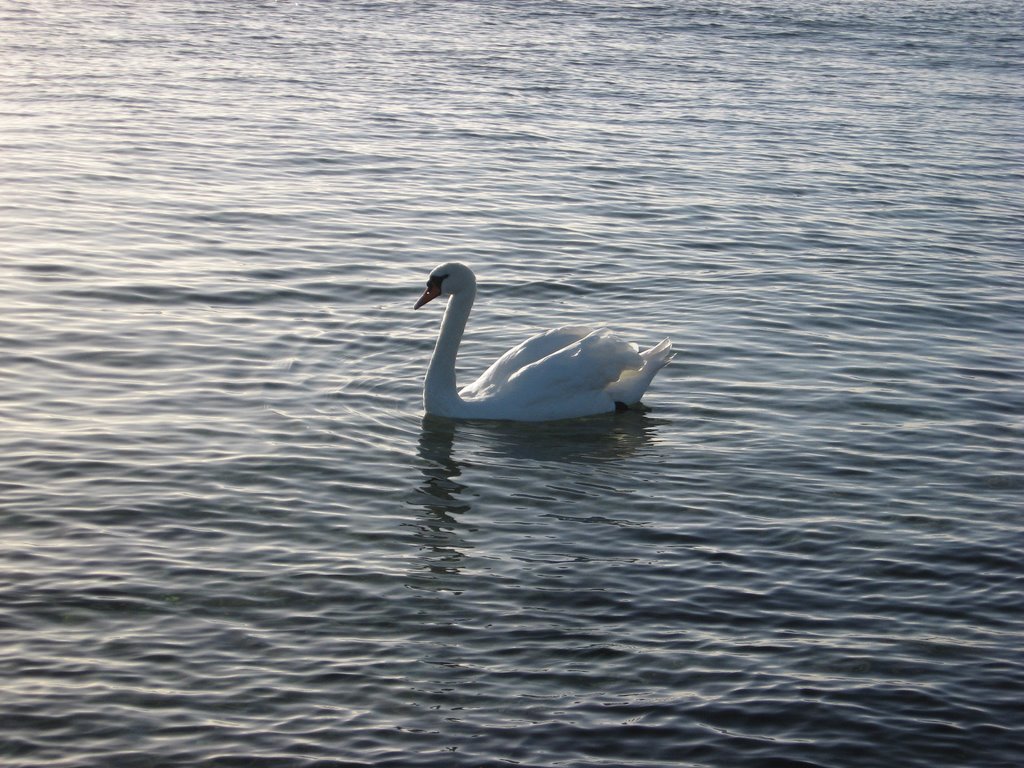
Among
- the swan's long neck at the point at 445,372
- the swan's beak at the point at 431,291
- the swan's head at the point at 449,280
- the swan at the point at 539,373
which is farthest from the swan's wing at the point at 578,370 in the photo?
the swan's beak at the point at 431,291

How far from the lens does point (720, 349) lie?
1450 cm

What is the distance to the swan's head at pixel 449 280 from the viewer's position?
13000mm

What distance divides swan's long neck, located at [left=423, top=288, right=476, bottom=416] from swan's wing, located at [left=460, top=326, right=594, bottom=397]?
31 cm

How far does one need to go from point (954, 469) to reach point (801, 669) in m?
3.84

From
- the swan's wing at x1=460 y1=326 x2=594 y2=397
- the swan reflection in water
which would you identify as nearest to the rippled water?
the swan reflection in water

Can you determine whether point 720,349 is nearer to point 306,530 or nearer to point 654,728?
point 306,530

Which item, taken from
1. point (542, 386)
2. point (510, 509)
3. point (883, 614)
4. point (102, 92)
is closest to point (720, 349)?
point (542, 386)

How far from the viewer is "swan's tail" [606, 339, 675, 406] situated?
42.3 ft

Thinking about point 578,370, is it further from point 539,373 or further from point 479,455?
point 479,455

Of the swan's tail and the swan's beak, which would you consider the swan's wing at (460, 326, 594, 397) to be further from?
the swan's beak

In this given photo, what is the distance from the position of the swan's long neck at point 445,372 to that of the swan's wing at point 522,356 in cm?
31

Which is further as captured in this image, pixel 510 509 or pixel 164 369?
pixel 164 369

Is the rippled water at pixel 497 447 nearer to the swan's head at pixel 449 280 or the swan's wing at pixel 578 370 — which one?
the swan's wing at pixel 578 370

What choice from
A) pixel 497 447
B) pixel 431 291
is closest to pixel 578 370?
pixel 497 447
